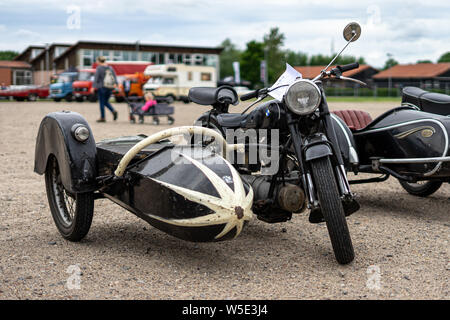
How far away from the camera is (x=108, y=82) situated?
15469 mm

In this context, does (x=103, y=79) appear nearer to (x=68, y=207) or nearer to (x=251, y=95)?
(x=68, y=207)

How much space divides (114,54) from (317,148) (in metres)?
67.1

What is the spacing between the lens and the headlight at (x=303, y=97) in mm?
3670

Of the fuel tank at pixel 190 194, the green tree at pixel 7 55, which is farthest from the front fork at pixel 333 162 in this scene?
the green tree at pixel 7 55

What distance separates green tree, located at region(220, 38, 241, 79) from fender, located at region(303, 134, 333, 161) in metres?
93.3

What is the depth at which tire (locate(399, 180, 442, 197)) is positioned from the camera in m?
6.16

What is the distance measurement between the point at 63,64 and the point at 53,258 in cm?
6985

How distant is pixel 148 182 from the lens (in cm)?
360

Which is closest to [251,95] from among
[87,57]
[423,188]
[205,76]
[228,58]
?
[423,188]

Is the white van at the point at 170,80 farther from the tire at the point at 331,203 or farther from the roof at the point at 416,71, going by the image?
the roof at the point at 416,71

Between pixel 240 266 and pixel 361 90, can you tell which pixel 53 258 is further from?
pixel 361 90

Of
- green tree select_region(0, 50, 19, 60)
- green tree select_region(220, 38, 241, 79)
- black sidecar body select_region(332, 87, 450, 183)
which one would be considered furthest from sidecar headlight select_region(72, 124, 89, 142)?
green tree select_region(0, 50, 19, 60)

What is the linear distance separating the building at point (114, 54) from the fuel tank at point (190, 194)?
62260 millimetres
